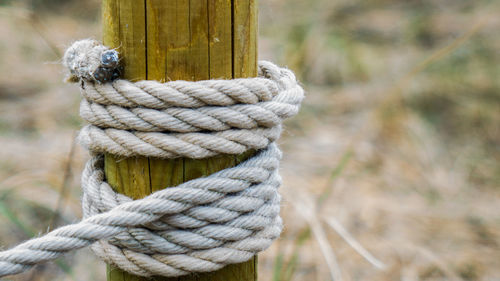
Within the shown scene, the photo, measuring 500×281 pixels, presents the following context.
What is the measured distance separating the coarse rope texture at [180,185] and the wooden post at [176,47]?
27 millimetres

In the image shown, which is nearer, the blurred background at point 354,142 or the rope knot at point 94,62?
the rope knot at point 94,62

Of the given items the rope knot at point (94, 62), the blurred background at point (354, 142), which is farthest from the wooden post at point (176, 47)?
the blurred background at point (354, 142)

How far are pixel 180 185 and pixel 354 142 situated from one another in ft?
5.84

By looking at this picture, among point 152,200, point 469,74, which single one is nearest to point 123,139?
point 152,200

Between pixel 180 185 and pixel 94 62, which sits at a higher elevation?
pixel 94 62

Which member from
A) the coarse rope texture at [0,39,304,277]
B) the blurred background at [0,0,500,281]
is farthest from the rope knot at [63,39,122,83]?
the blurred background at [0,0,500,281]

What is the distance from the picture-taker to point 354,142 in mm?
2488

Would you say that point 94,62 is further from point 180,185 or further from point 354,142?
point 354,142

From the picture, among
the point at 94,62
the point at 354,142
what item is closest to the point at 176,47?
the point at 94,62

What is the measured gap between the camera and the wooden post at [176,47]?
2.57 ft

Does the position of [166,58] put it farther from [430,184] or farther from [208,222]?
[430,184]

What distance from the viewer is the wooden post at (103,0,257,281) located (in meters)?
0.78

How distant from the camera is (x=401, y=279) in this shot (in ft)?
7.50

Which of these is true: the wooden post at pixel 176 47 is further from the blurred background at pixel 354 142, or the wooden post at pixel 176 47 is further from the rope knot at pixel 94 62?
the blurred background at pixel 354 142
